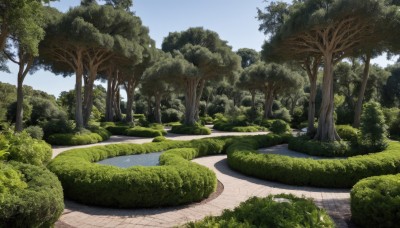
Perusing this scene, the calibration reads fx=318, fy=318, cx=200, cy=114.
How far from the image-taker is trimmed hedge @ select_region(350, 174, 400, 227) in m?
6.39

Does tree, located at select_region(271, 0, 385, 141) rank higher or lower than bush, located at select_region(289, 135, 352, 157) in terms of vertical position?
higher

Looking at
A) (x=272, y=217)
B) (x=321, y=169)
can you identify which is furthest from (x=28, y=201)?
(x=321, y=169)

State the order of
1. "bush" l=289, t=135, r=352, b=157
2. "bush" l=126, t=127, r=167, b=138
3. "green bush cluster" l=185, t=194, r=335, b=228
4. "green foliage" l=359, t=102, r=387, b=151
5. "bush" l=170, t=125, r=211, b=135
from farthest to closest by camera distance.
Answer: "bush" l=170, t=125, r=211, b=135
"bush" l=126, t=127, r=167, b=138
"bush" l=289, t=135, r=352, b=157
"green foliage" l=359, t=102, r=387, b=151
"green bush cluster" l=185, t=194, r=335, b=228

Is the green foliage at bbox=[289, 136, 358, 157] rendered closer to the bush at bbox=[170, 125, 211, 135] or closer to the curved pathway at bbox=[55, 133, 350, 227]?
the curved pathway at bbox=[55, 133, 350, 227]

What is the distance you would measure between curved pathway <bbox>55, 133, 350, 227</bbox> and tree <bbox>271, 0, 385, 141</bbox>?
1008 centimetres

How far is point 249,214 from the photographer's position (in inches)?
192

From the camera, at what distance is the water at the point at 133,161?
1363cm

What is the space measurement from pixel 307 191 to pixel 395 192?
12.9ft

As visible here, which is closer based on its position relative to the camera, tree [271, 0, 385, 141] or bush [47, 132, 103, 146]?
tree [271, 0, 385, 141]

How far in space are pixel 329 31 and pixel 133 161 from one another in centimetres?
1443

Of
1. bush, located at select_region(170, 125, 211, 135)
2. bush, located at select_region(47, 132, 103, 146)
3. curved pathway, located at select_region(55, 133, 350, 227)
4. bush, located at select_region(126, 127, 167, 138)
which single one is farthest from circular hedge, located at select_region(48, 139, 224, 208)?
bush, located at select_region(170, 125, 211, 135)

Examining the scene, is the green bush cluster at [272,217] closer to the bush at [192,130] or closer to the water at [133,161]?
the water at [133,161]

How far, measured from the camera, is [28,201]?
17.1 ft

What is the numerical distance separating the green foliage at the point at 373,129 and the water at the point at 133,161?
10843 mm
